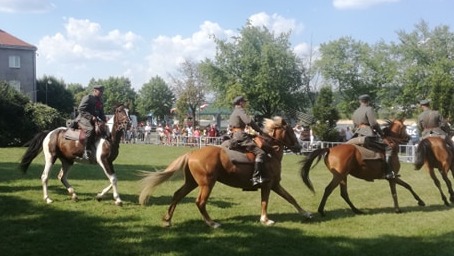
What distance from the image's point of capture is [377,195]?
13.2 meters

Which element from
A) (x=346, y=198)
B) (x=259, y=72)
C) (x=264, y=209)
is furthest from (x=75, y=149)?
(x=259, y=72)

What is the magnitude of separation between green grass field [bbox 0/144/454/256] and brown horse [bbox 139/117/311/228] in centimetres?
33

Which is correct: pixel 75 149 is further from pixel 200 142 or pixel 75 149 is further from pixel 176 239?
pixel 200 142

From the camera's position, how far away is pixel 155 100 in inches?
3748

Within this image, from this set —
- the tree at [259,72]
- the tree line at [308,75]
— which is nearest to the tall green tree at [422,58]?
the tree line at [308,75]

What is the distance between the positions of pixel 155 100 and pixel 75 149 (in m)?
84.7

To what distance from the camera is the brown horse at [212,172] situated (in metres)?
8.84

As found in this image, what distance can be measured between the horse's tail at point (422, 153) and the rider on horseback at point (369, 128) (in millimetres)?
2137

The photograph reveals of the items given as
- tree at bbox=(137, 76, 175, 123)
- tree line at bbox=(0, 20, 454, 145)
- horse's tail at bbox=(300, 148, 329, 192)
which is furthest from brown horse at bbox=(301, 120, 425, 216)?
tree at bbox=(137, 76, 175, 123)

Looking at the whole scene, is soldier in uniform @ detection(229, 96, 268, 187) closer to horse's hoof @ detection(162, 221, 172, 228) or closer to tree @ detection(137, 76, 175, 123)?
horse's hoof @ detection(162, 221, 172, 228)

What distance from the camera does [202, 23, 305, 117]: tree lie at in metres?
48.7

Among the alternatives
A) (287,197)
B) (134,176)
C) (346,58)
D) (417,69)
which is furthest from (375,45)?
(287,197)

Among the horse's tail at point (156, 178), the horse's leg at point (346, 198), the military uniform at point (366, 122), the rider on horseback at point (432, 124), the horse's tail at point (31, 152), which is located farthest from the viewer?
the rider on horseback at point (432, 124)

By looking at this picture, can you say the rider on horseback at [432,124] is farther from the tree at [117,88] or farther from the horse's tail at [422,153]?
the tree at [117,88]
